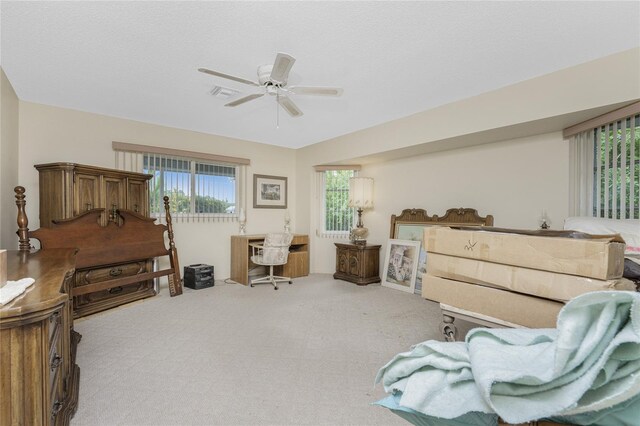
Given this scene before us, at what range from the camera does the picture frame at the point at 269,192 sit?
5164 mm

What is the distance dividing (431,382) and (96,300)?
153 inches

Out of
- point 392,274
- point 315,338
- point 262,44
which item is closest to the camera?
point 262,44

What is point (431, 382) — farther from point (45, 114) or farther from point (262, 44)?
point (45, 114)

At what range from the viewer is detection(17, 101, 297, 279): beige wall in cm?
329

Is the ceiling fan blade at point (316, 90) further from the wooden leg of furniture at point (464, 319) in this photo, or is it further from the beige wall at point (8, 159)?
the beige wall at point (8, 159)

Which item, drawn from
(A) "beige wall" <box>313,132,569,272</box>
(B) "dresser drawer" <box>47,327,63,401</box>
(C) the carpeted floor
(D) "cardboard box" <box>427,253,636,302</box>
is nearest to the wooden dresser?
(B) "dresser drawer" <box>47,327,63,401</box>

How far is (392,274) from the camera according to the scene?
4359 mm

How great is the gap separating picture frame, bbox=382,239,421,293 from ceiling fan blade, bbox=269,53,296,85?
2.99 metres

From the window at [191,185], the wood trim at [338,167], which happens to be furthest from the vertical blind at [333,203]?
the window at [191,185]

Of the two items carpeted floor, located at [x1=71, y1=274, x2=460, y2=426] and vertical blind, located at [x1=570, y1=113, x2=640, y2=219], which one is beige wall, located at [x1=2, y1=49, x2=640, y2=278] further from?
carpeted floor, located at [x1=71, y1=274, x2=460, y2=426]

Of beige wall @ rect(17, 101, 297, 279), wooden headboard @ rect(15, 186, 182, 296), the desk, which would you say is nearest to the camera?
wooden headboard @ rect(15, 186, 182, 296)

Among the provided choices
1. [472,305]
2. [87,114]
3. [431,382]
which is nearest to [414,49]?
[472,305]

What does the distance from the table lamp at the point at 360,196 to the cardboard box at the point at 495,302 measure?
3.08 metres

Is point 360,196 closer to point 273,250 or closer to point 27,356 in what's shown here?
point 273,250
